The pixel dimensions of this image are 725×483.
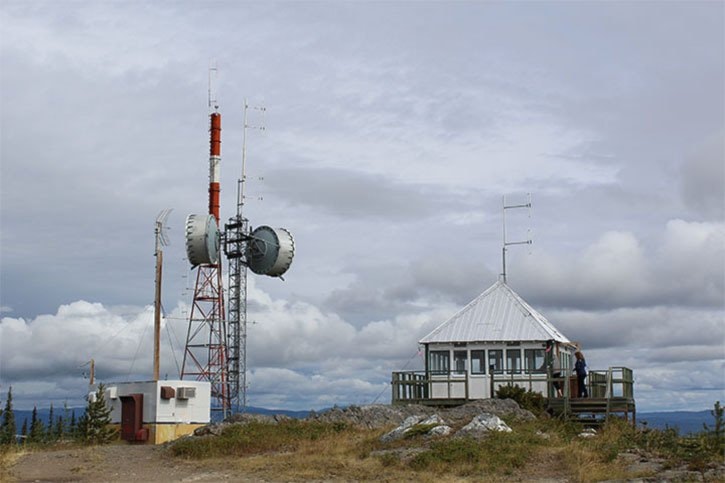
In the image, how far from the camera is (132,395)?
3959 cm

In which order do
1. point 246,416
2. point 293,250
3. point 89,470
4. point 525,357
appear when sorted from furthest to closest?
point 293,250, point 525,357, point 246,416, point 89,470

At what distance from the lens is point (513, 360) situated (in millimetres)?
36156

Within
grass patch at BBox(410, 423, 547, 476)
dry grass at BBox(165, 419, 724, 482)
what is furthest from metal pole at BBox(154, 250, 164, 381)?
grass patch at BBox(410, 423, 547, 476)

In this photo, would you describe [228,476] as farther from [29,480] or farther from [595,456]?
[595,456]

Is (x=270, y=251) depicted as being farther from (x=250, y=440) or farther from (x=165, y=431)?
(x=250, y=440)

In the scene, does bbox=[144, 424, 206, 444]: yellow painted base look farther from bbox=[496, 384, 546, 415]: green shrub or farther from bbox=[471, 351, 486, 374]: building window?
bbox=[496, 384, 546, 415]: green shrub

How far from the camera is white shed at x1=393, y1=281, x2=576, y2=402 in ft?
117

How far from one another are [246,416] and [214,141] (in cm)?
2603

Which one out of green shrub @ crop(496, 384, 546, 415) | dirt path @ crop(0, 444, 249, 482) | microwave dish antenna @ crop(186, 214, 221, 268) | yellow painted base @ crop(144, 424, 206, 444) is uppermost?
microwave dish antenna @ crop(186, 214, 221, 268)

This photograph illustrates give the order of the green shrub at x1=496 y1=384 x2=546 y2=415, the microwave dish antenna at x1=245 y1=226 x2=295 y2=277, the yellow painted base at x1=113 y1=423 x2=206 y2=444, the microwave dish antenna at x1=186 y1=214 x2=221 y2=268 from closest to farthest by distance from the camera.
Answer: the green shrub at x1=496 y1=384 x2=546 y2=415 → the yellow painted base at x1=113 y1=423 x2=206 y2=444 → the microwave dish antenna at x1=186 y1=214 x2=221 y2=268 → the microwave dish antenna at x1=245 y1=226 x2=295 y2=277

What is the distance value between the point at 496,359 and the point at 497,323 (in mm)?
1386

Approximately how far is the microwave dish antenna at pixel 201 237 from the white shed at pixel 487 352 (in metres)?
15.2

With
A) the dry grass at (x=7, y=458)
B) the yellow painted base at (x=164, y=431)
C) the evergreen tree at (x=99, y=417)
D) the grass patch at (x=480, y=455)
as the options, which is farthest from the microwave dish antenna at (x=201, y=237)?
the grass patch at (x=480, y=455)

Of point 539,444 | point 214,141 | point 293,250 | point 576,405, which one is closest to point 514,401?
point 576,405
